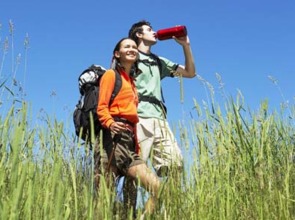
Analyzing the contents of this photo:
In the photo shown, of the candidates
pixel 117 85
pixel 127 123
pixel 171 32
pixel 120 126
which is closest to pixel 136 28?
pixel 171 32

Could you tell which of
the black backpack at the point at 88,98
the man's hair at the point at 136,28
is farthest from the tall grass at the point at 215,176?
the man's hair at the point at 136,28

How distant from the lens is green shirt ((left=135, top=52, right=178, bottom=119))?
3439 millimetres

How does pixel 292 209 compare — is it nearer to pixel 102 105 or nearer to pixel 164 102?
pixel 102 105

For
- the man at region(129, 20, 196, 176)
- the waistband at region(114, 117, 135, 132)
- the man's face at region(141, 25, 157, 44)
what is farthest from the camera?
the man's face at region(141, 25, 157, 44)

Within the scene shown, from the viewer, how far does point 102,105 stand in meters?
2.87

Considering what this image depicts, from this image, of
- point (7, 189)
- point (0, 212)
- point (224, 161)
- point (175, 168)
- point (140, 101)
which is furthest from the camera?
point (140, 101)

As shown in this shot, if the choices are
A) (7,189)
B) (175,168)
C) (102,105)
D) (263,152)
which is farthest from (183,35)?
(7,189)

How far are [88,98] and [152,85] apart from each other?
682mm

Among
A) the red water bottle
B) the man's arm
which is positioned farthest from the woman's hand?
the red water bottle

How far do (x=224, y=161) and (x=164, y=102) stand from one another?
4.22 ft

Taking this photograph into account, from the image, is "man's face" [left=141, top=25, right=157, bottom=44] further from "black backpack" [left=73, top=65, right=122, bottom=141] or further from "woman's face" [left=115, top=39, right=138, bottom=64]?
"black backpack" [left=73, top=65, right=122, bottom=141]

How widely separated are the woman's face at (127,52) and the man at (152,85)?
7.3 inches

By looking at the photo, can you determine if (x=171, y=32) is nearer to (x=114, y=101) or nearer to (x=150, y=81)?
(x=150, y=81)

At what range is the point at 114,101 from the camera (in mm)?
2949
